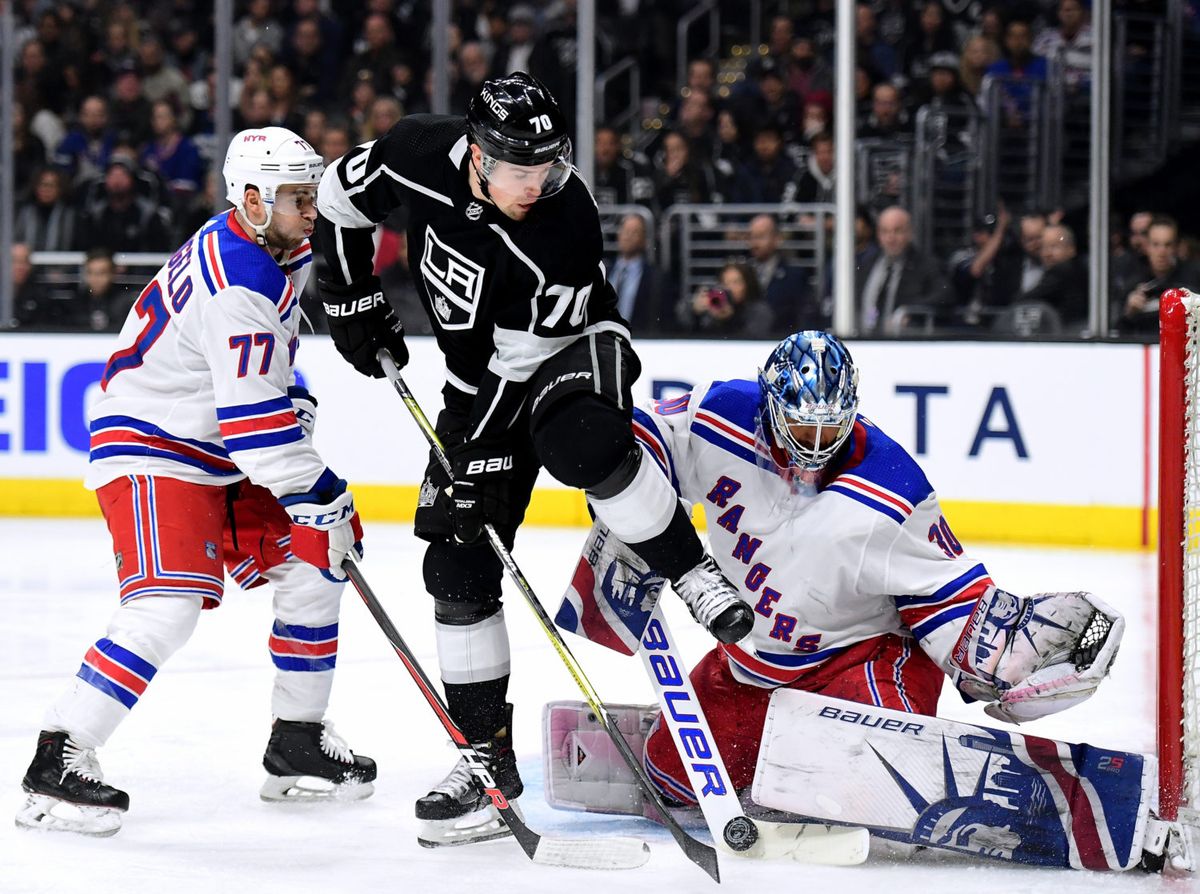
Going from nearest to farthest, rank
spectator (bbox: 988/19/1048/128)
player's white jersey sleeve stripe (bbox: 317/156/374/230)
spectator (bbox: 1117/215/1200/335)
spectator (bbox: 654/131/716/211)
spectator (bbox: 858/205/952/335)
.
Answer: player's white jersey sleeve stripe (bbox: 317/156/374/230), spectator (bbox: 1117/215/1200/335), spectator (bbox: 858/205/952/335), spectator (bbox: 988/19/1048/128), spectator (bbox: 654/131/716/211)

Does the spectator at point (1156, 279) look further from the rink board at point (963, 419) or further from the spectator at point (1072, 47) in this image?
the spectator at point (1072, 47)

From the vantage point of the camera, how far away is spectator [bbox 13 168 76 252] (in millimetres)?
7002

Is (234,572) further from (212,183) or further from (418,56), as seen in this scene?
(418,56)

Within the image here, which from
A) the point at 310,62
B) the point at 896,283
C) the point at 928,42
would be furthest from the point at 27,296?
the point at 928,42

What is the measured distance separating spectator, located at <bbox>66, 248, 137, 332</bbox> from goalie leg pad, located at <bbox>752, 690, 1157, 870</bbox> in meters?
4.65

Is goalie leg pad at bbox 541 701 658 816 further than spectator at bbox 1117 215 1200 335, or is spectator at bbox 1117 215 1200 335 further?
spectator at bbox 1117 215 1200 335

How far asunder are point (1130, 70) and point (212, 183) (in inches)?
141

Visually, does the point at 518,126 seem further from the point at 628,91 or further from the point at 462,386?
the point at 628,91

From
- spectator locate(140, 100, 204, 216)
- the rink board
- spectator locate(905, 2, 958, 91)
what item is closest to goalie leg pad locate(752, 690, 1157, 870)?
the rink board

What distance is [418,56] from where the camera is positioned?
24.5 ft

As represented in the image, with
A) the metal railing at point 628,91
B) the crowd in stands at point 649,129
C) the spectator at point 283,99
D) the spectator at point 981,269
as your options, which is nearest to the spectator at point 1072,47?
the crowd in stands at point 649,129

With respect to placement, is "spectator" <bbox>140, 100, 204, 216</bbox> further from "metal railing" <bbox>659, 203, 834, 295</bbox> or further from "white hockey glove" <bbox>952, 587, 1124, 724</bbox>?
"white hockey glove" <bbox>952, 587, 1124, 724</bbox>

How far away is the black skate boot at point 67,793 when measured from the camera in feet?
8.26

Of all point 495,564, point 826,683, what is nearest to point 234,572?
point 495,564
